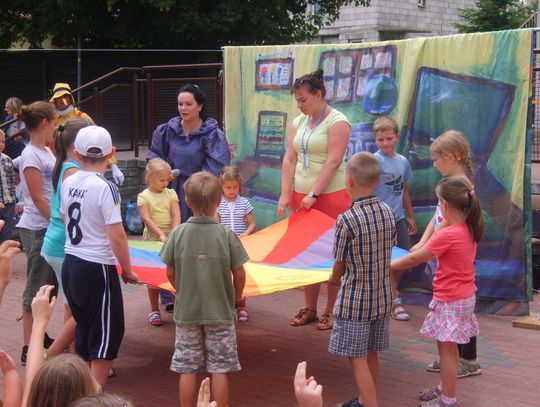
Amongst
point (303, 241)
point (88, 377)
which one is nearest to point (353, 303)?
point (303, 241)

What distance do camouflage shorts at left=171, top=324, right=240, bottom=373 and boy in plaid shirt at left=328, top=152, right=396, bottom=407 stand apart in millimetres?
615

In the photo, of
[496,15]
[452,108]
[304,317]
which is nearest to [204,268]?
[304,317]

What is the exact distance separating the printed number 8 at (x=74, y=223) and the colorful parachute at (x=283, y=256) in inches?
26.4

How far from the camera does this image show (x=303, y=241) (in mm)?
5973

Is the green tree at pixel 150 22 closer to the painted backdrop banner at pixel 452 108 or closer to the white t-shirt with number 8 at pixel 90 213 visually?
the painted backdrop banner at pixel 452 108

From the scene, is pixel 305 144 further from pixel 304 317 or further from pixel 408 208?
pixel 304 317

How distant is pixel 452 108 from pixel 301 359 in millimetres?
2698

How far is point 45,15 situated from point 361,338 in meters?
21.2

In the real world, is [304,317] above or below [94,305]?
below

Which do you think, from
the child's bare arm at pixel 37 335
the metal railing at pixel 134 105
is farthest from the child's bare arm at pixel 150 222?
the metal railing at pixel 134 105

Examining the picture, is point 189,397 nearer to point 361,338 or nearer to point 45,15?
point 361,338

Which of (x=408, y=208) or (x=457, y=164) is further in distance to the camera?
(x=408, y=208)

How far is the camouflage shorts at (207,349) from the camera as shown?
4379 millimetres

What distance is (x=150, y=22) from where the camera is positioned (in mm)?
23656
